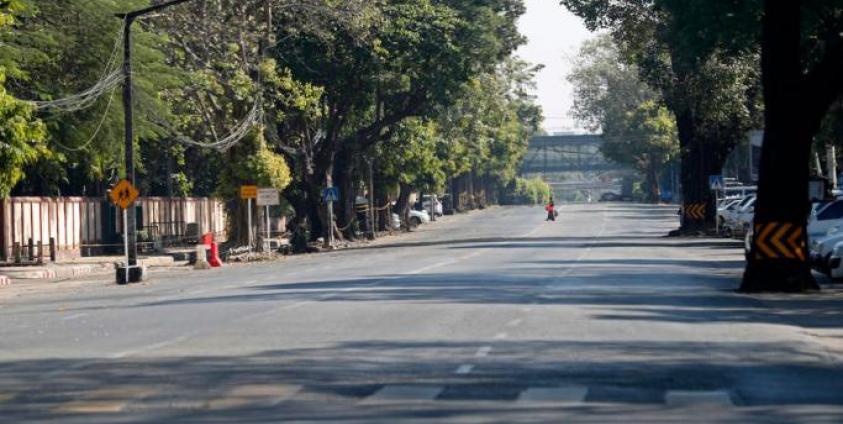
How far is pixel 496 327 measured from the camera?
2189 cm

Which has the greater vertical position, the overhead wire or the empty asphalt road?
the overhead wire

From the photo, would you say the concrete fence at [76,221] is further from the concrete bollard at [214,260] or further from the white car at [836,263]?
the white car at [836,263]

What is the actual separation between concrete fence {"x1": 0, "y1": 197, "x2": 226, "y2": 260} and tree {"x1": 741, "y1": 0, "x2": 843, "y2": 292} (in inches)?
1297

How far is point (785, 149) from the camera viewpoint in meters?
30.5

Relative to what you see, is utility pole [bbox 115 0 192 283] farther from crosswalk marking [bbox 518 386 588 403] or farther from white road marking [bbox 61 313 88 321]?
crosswalk marking [bbox 518 386 588 403]

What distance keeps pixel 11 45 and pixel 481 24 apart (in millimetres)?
34243

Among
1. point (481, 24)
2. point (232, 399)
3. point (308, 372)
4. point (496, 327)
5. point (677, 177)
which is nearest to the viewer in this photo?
point (232, 399)

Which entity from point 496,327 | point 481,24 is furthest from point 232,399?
point 481,24

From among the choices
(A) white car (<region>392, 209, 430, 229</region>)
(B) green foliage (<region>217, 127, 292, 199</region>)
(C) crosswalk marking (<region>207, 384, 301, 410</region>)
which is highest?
(B) green foliage (<region>217, 127, 292, 199</region>)

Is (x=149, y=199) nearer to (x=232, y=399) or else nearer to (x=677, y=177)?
(x=232, y=399)

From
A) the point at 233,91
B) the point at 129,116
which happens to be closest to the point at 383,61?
the point at 233,91

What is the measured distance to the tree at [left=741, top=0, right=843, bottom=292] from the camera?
30.3 m

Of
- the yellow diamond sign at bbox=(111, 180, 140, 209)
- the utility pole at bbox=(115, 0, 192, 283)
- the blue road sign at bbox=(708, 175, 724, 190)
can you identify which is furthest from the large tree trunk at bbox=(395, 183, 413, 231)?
the yellow diamond sign at bbox=(111, 180, 140, 209)

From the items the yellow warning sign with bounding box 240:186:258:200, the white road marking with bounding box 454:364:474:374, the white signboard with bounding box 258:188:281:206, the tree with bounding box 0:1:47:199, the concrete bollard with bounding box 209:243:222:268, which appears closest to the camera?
the white road marking with bounding box 454:364:474:374
